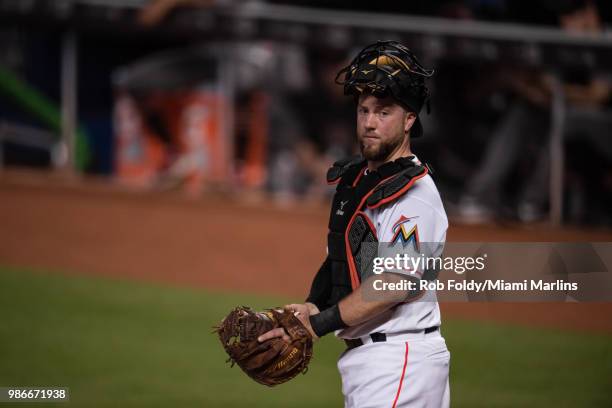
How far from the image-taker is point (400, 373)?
292 cm

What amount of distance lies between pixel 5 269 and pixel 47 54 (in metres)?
6.44

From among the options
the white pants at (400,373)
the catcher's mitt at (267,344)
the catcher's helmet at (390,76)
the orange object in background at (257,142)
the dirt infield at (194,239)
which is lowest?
the white pants at (400,373)

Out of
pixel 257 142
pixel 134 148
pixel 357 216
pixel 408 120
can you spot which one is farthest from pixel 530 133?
pixel 357 216

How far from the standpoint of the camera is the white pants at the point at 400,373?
9.55 ft

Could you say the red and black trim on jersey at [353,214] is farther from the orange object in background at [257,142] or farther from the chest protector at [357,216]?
the orange object in background at [257,142]

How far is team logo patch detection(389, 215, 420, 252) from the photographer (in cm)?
279

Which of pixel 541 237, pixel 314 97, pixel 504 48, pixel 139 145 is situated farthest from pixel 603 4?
pixel 139 145

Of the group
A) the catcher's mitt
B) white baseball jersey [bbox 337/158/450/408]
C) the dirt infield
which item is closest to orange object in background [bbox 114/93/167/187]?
the dirt infield

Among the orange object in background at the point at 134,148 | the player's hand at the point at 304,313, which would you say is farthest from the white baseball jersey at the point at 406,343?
the orange object in background at the point at 134,148

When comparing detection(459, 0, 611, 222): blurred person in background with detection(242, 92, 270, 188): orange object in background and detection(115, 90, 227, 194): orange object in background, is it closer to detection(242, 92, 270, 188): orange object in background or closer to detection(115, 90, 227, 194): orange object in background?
detection(242, 92, 270, 188): orange object in background

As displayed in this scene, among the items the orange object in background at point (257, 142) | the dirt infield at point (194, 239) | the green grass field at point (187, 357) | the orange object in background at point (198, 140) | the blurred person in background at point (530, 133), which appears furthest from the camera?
the orange object in background at point (198, 140)

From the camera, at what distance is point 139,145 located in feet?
45.8

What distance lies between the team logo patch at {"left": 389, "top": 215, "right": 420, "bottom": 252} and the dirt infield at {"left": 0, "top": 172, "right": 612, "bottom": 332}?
5448 millimetres

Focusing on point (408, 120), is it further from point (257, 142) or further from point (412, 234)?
point (257, 142)
